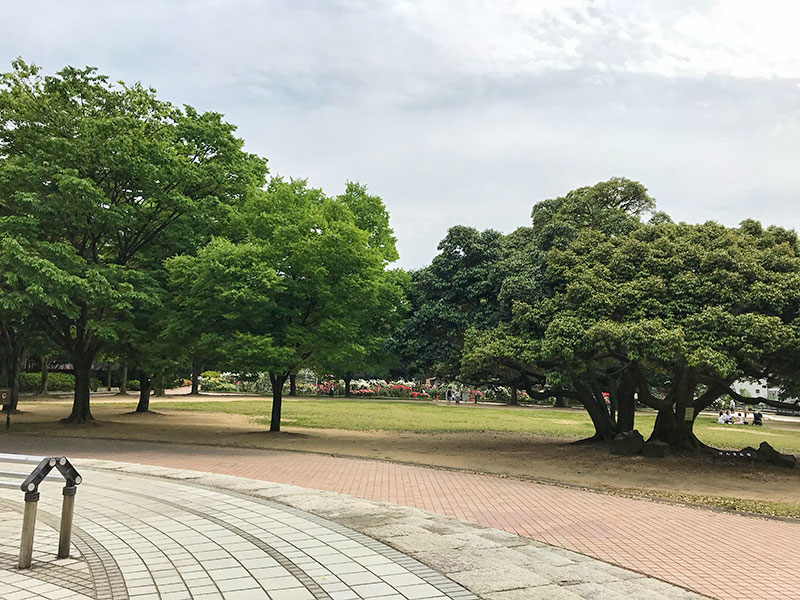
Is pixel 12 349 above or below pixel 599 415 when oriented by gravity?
above

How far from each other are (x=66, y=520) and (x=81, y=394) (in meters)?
19.3

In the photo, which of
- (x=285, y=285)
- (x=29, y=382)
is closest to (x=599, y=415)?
(x=285, y=285)

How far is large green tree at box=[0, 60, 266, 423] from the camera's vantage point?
18531mm

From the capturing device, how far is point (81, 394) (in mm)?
23125

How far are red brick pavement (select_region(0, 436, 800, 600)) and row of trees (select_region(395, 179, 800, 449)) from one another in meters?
4.49

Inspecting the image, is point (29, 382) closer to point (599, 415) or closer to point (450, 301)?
point (450, 301)

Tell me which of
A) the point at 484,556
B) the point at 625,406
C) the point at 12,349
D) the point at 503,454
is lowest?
the point at 503,454

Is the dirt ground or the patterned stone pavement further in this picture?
the dirt ground

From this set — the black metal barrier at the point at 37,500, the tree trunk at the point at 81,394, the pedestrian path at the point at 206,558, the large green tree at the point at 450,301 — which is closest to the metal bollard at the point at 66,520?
the black metal barrier at the point at 37,500

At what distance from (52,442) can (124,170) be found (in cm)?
848

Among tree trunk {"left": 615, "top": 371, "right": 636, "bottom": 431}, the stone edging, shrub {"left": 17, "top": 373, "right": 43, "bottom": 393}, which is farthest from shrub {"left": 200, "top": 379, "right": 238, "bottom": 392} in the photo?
the stone edging

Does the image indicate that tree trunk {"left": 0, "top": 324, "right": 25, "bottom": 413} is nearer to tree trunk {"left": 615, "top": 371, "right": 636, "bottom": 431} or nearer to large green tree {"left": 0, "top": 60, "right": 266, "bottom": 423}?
large green tree {"left": 0, "top": 60, "right": 266, "bottom": 423}

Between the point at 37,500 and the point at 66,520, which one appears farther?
the point at 66,520

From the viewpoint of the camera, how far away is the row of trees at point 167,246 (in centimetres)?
1777
